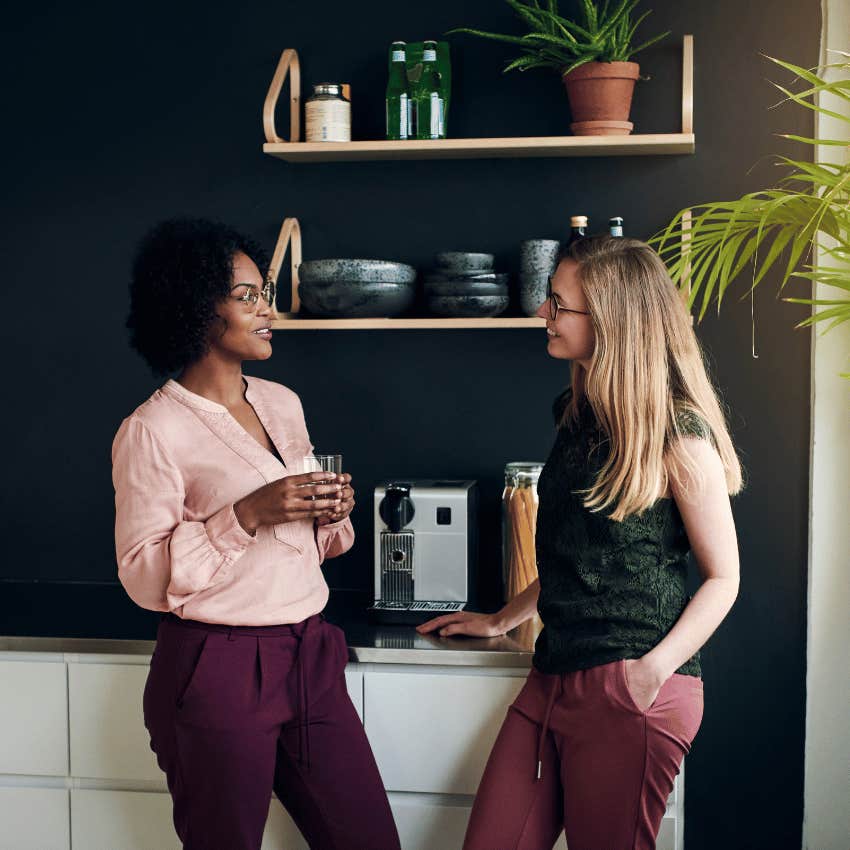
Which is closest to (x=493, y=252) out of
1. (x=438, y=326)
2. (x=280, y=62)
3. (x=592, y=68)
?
(x=438, y=326)

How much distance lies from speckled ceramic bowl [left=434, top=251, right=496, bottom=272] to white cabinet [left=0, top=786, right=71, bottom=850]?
1.37 m

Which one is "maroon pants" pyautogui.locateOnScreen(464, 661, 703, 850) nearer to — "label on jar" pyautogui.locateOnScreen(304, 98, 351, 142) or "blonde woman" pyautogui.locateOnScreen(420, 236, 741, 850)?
"blonde woman" pyautogui.locateOnScreen(420, 236, 741, 850)

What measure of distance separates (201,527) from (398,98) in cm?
121

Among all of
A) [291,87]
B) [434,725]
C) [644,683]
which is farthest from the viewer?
[291,87]

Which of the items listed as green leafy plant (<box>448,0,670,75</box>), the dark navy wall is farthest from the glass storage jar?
green leafy plant (<box>448,0,670,75</box>)

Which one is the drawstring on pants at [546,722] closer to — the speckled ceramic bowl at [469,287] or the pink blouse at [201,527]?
the pink blouse at [201,527]

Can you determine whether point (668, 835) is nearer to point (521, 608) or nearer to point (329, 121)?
point (521, 608)

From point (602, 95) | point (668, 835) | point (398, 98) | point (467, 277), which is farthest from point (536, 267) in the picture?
point (668, 835)

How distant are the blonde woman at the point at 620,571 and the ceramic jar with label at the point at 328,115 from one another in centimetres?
96

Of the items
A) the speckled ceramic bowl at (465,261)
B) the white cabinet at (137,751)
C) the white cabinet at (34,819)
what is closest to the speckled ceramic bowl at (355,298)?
the speckled ceramic bowl at (465,261)

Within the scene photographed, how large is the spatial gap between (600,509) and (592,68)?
1.16 metres

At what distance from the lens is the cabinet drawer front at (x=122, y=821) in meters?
2.19

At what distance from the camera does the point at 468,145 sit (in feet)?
7.86

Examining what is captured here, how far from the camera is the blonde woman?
5.34 ft
